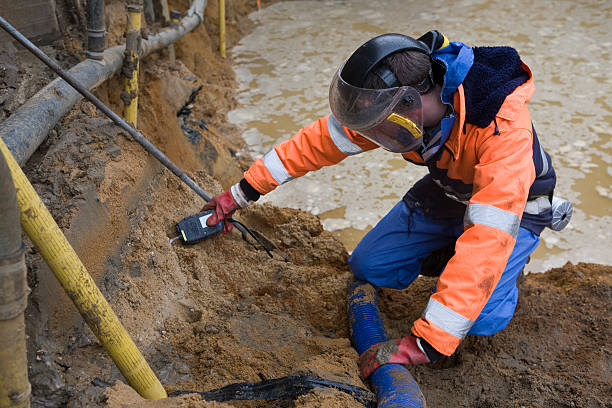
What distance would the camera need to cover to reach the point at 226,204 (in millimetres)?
2443

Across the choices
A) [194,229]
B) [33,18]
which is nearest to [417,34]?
[33,18]

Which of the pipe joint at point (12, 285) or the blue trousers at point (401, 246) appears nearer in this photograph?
the pipe joint at point (12, 285)

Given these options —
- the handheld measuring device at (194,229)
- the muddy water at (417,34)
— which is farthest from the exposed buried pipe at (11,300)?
the muddy water at (417,34)

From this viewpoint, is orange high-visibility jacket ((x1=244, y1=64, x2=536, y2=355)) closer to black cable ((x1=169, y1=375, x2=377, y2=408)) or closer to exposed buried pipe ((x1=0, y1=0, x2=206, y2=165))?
black cable ((x1=169, y1=375, x2=377, y2=408))

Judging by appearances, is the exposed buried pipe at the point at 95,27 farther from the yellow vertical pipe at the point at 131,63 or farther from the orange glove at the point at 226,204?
the orange glove at the point at 226,204

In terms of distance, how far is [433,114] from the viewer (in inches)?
76.0

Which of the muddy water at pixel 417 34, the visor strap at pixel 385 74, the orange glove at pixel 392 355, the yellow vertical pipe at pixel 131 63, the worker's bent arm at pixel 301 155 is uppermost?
the visor strap at pixel 385 74

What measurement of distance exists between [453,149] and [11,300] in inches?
61.9

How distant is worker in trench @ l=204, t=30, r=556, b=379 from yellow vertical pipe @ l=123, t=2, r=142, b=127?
0.88 meters

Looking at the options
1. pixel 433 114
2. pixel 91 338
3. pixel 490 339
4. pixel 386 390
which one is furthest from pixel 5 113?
pixel 490 339

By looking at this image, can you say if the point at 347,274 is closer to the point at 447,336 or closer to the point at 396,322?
the point at 396,322

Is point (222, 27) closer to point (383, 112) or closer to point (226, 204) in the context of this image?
point (226, 204)

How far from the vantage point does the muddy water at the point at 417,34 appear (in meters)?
3.63

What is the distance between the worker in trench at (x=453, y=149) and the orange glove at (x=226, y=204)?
0.04 ft
